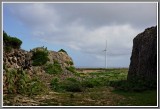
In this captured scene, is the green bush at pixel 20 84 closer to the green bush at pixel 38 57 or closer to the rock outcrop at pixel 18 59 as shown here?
the rock outcrop at pixel 18 59

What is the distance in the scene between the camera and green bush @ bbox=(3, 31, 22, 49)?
1737 centimetres

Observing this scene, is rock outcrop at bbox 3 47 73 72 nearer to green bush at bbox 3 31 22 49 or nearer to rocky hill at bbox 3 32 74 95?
rocky hill at bbox 3 32 74 95

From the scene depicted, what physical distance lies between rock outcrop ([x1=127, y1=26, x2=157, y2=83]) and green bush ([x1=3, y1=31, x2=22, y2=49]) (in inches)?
→ 286

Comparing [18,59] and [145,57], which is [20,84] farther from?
[145,57]

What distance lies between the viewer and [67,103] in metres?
14.1

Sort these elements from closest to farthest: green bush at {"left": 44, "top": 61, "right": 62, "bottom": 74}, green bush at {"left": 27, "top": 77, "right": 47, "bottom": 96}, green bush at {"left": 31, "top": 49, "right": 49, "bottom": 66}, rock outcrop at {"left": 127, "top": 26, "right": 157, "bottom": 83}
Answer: green bush at {"left": 27, "top": 77, "right": 47, "bottom": 96} < rock outcrop at {"left": 127, "top": 26, "right": 157, "bottom": 83} < green bush at {"left": 31, "top": 49, "right": 49, "bottom": 66} < green bush at {"left": 44, "top": 61, "right": 62, "bottom": 74}

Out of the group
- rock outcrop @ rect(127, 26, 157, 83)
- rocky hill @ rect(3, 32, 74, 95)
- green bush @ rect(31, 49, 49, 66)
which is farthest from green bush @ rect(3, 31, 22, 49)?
rock outcrop @ rect(127, 26, 157, 83)

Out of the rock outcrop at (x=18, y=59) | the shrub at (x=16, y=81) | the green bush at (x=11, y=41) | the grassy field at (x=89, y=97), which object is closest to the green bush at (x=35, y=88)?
the shrub at (x=16, y=81)

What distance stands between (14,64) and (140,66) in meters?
8.94

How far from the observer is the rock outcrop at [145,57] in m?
20.7

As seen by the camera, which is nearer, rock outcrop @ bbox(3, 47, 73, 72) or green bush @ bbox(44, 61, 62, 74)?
rock outcrop @ bbox(3, 47, 73, 72)

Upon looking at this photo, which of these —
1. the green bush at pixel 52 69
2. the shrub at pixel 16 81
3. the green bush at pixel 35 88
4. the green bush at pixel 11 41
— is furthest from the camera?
the green bush at pixel 52 69

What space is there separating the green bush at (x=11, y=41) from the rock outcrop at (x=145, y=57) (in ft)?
23.8

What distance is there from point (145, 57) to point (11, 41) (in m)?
9.12
